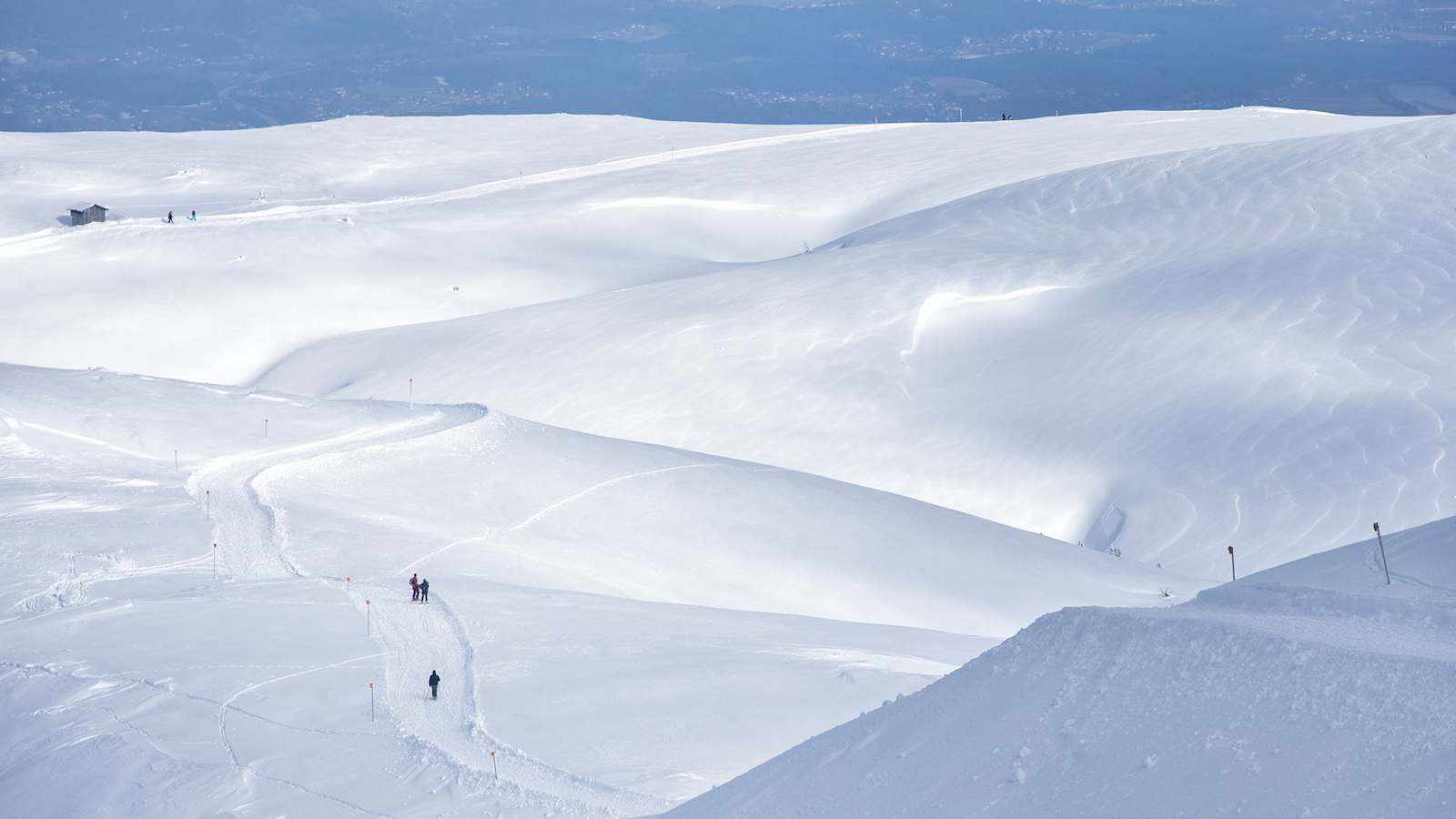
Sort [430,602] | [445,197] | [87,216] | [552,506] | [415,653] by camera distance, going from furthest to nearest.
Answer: [445,197] < [87,216] < [552,506] < [430,602] < [415,653]

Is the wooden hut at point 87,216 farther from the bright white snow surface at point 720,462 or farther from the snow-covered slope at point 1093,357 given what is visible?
the snow-covered slope at point 1093,357

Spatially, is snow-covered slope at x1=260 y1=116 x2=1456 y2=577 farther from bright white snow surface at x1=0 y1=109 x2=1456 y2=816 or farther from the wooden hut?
the wooden hut

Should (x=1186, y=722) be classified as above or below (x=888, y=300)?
above

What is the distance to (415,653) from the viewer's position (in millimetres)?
22172

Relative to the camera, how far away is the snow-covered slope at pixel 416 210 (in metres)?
55.8

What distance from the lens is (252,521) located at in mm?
29609

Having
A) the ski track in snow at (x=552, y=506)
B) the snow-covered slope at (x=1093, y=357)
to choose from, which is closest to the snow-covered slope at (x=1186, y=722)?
the ski track in snow at (x=552, y=506)

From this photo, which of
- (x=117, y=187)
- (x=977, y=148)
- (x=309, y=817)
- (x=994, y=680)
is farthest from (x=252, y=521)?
(x=977, y=148)

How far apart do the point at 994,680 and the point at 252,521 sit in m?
18.9

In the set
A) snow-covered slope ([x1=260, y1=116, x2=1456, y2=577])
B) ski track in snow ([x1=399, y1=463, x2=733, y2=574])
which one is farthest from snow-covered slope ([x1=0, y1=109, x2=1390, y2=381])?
ski track in snow ([x1=399, y1=463, x2=733, y2=574])

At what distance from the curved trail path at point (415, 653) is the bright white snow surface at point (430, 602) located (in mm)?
61

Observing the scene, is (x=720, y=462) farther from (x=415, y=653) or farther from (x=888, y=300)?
(x=888, y=300)

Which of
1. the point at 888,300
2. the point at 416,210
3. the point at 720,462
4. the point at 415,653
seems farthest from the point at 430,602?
the point at 416,210

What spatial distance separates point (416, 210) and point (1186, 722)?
5627 cm
